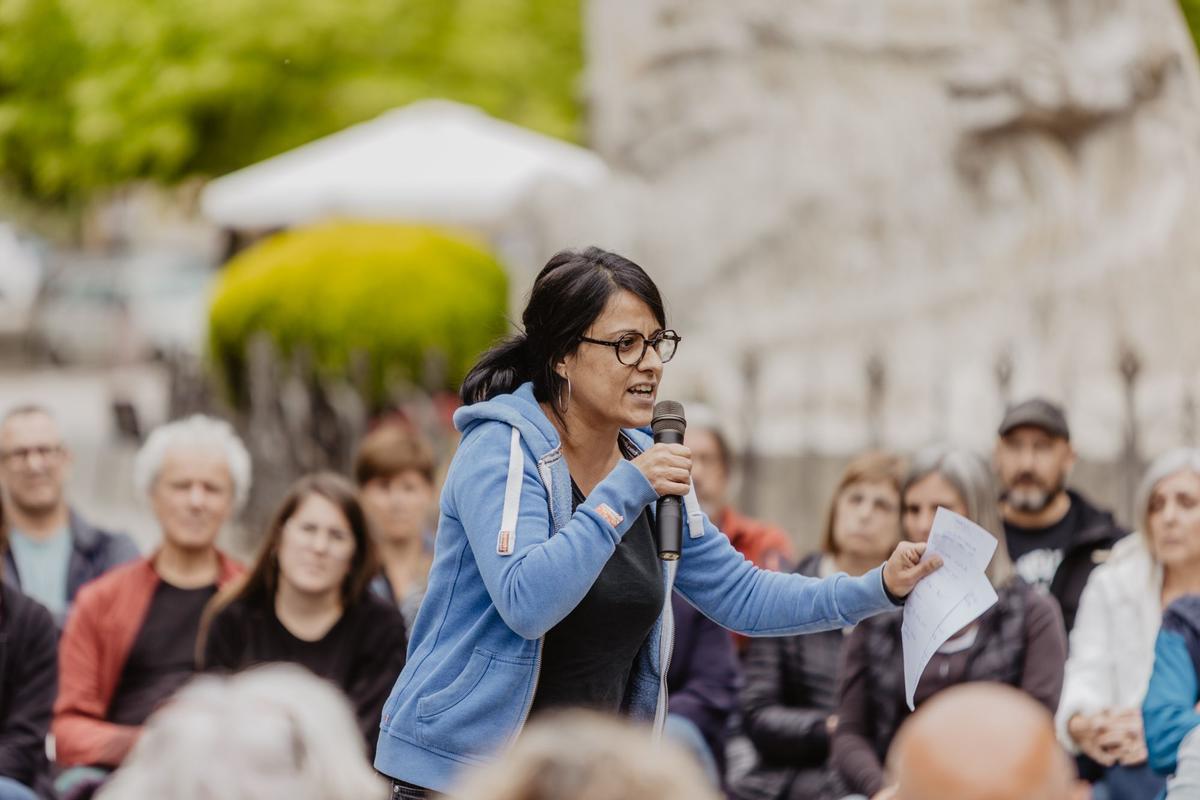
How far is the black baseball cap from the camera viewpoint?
6.41 m

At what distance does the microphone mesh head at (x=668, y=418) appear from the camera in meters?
3.55

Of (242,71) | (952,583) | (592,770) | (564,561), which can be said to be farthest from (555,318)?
(242,71)

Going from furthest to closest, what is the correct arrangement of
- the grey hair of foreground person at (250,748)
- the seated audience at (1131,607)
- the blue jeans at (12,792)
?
the seated audience at (1131,607), the blue jeans at (12,792), the grey hair of foreground person at (250,748)

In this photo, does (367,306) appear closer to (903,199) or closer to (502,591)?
(903,199)

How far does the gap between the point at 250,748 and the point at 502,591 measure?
90 cm

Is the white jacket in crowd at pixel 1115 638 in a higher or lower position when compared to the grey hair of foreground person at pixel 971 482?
lower

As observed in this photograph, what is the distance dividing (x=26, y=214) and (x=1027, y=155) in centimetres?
3503

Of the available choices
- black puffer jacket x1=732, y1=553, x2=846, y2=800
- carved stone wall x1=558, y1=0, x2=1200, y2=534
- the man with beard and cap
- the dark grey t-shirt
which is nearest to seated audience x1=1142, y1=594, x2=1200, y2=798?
black puffer jacket x1=732, y1=553, x2=846, y2=800

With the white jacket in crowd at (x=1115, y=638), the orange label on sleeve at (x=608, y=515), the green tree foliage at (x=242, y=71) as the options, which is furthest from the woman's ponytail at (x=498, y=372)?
the green tree foliage at (x=242, y=71)

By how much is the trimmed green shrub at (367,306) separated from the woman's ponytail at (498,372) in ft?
27.2

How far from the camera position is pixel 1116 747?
5.22 m

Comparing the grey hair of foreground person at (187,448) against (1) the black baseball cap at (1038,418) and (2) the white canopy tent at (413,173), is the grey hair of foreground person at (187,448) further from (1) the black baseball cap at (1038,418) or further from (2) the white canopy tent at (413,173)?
(2) the white canopy tent at (413,173)

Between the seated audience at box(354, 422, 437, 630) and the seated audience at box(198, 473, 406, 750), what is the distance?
1.04 meters

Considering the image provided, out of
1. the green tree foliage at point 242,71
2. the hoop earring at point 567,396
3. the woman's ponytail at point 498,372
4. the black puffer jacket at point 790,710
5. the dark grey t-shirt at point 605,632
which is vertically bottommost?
the black puffer jacket at point 790,710
